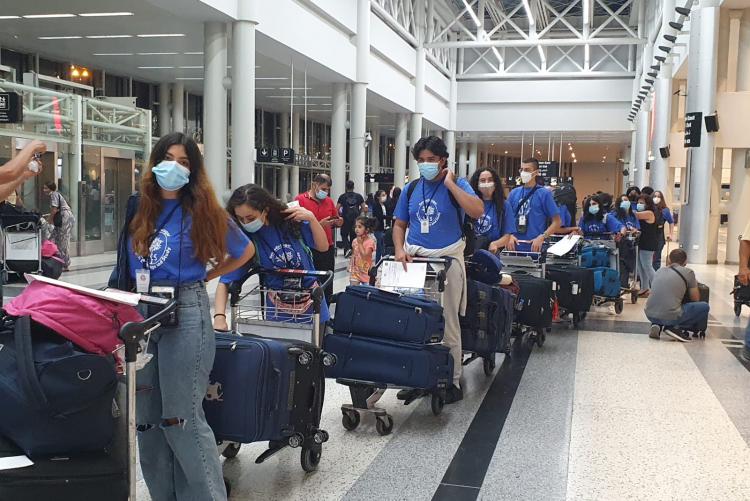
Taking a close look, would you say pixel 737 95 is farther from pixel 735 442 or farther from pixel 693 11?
pixel 735 442

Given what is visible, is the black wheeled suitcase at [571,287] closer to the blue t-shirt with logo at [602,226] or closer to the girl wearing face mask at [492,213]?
the girl wearing face mask at [492,213]

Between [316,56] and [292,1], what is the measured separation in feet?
6.65

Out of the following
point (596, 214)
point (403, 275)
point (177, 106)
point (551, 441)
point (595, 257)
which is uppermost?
point (177, 106)

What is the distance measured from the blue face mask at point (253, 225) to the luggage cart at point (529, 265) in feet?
13.6

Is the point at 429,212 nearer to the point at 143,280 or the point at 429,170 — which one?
the point at 429,170

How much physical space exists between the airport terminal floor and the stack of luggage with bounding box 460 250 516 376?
38 cm

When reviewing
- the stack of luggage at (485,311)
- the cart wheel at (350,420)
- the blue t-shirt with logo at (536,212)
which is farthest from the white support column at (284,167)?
the cart wheel at (350,420)

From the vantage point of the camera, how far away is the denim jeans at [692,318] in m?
8.42

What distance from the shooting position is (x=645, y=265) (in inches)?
483

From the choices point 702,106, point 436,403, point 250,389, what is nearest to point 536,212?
point 436,403

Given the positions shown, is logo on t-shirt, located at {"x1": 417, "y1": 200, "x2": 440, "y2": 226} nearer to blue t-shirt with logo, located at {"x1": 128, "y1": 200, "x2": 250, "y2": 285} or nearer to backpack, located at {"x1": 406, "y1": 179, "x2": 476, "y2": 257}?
backpack, located at {"x1": 406, "y1": 179, "x2": 476, "y2": 257}

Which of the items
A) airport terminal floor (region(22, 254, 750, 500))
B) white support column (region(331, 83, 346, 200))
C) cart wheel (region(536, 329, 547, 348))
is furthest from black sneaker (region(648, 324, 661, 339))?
white support column (region(331, 83, 346, 200))

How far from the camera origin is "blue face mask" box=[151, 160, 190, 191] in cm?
311

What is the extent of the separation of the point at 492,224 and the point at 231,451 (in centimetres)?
410
